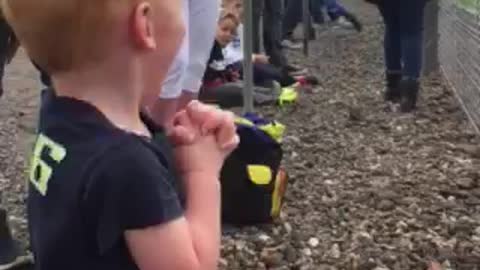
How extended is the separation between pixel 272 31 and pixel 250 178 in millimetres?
5057

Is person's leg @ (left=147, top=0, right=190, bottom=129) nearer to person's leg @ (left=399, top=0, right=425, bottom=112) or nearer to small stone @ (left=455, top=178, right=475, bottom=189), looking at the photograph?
small stone @ (left=455, top=178, right=475, bottom=189)

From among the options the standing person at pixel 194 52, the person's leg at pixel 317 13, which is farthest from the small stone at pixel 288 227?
the person's leg at pixel 317 13

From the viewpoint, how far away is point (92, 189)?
137 centimetres

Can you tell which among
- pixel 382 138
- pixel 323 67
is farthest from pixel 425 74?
pixel 382 138

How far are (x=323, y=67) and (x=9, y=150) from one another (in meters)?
3.97

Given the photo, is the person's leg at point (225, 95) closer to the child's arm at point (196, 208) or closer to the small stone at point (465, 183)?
the small stone at point (465, 183)

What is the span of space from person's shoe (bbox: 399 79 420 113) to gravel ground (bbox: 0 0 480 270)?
8 centimetres

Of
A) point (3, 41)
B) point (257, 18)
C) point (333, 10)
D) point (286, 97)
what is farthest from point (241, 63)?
point (333, 10)

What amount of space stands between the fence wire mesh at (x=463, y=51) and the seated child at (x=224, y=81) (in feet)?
3.95

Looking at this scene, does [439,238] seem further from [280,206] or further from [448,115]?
[448,115]

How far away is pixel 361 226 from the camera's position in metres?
3.83

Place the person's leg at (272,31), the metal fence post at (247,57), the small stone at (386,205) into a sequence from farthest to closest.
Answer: the person's leg at (272,31) → the metal fence post at (247,57) → the small stone at (386,205)

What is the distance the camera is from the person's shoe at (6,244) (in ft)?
10.5

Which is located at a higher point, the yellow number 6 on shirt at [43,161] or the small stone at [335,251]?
the yellow number 6 on shirt at [43,161]
